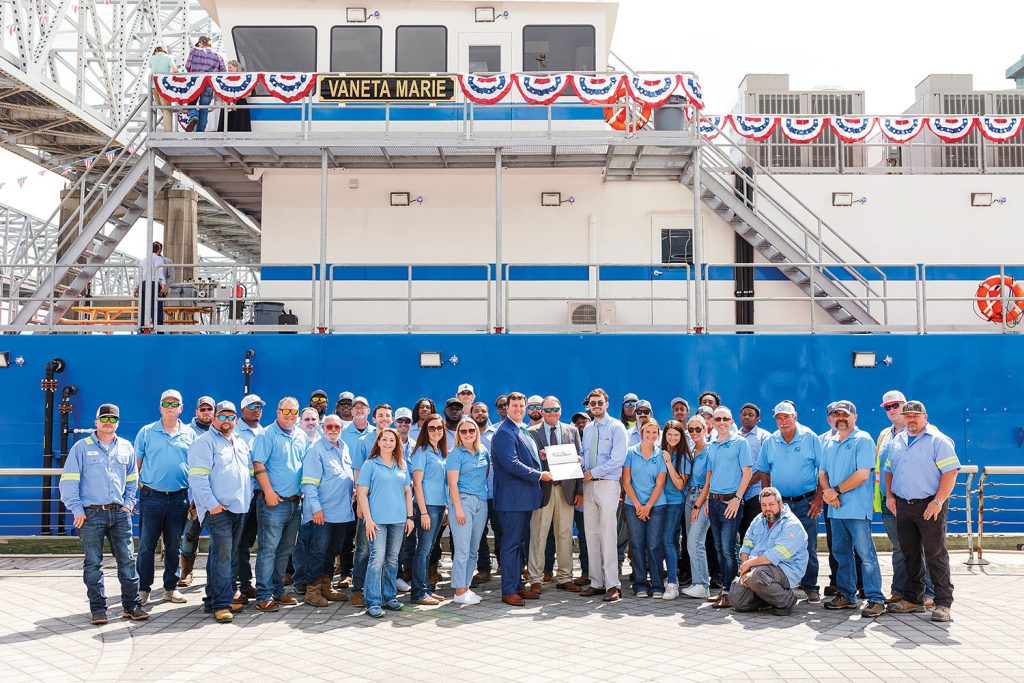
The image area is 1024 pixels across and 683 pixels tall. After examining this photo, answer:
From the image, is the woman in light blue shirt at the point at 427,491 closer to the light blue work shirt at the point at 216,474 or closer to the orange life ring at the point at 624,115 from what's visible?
the light blue work shirt at the point at 216,474

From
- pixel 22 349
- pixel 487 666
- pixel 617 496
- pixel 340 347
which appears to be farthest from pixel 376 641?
pixel 22 349

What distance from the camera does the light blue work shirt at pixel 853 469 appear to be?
25.2ft

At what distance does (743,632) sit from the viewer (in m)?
7.00

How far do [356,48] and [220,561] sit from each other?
932 cm

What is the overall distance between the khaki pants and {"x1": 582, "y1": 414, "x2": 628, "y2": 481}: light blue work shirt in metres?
0.47

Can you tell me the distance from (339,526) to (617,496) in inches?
104

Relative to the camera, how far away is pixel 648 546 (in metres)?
8.38

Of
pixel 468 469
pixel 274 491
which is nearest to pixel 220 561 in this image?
pixel 274 491

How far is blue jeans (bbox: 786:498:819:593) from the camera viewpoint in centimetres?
811

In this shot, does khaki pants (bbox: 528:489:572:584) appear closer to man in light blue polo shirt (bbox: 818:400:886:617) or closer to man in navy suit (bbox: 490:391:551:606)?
man in navy suit (bbox: 490:391:551:606)

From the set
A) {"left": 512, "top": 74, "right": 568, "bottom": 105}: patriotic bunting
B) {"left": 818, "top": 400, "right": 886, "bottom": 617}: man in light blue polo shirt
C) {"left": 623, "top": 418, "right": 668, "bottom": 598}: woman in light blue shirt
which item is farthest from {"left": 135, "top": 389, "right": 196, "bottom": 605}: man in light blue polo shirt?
{"left": 512, "top": 74, "right": 568, "bottom": 105}: patriotic bunting

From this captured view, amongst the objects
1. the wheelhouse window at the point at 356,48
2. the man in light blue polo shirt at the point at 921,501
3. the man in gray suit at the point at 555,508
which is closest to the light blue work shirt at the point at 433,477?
the man in gray suit at the point at 555,508

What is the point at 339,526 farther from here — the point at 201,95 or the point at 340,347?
the point at 201,95

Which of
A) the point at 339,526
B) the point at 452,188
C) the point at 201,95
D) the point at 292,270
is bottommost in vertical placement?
the point at 339,526
